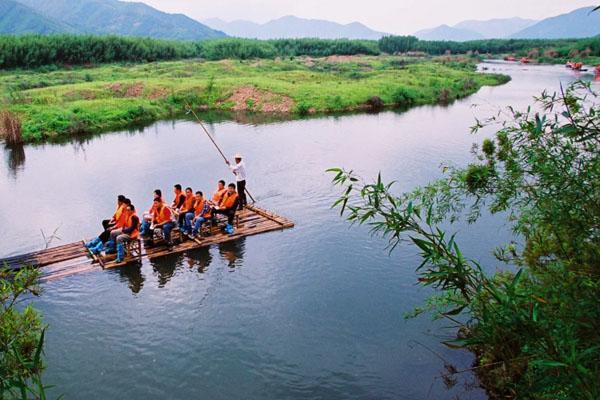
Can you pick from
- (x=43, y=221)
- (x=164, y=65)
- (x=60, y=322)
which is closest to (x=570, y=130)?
(x=60, y=322)

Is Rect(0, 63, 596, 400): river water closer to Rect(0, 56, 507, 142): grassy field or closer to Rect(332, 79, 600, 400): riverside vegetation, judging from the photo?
Rect(332, 79, 600, 400): riverside vegetation

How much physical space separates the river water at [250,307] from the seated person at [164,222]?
657 mm

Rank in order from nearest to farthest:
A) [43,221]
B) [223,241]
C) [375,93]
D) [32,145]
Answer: [223,241] < [43,221] < [32,145] < [375,93]

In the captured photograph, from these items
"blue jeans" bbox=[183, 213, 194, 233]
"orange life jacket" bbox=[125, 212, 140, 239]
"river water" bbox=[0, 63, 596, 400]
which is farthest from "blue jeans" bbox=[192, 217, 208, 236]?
"orange life jacket" bbox=[125, 212, 140, 239]

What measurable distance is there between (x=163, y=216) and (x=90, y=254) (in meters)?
2.37

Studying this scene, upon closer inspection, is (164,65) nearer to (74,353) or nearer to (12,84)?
(12,84)

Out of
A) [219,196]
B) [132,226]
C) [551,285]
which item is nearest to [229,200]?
[219,196]

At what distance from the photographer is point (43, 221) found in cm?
1894

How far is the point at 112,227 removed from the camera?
14.9 metres

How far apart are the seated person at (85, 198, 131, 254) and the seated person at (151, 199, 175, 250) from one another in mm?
1015

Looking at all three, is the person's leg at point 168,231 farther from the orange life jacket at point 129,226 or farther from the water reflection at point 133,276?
the water reflection at point 133,276

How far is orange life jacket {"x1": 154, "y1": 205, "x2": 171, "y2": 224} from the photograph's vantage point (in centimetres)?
1524

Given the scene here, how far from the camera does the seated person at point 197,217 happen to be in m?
15.9

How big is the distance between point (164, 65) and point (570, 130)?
76.0m
